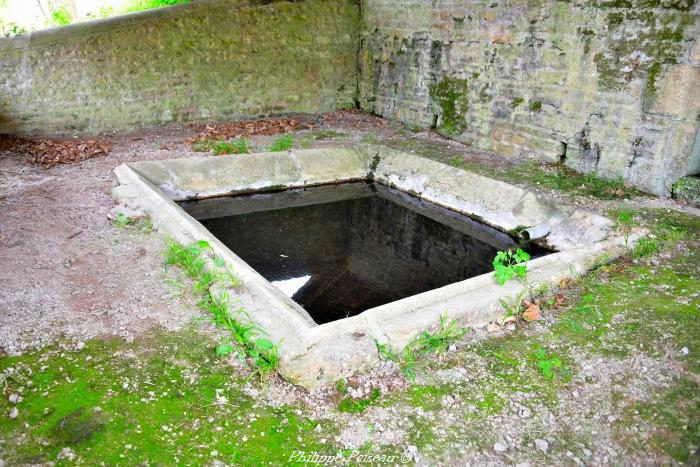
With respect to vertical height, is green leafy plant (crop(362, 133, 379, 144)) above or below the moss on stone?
below

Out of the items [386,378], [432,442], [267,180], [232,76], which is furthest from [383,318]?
[232,76]

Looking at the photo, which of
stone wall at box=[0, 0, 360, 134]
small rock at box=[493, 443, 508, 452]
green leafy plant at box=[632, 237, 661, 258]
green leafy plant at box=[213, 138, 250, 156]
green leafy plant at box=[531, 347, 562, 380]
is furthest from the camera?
stone wall at box=[0, 0, 360, 134]

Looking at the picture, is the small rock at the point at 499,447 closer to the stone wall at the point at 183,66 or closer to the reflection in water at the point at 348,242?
the reflection in water at the point at 348,242

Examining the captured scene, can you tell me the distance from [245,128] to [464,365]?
5869 mm

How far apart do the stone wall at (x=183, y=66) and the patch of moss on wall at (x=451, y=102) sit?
210cm

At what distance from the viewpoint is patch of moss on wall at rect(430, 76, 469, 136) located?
24.4ft

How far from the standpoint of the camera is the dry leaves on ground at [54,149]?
6164 mm

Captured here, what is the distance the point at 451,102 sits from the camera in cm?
762

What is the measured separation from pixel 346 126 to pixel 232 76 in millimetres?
1939

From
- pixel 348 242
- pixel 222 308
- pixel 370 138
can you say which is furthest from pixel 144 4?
pixel 222 308

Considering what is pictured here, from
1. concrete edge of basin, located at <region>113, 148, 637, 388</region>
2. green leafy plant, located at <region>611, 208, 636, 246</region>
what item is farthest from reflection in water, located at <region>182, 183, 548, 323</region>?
green leafy plant, located at <region>611, 208, 636, 246</region>

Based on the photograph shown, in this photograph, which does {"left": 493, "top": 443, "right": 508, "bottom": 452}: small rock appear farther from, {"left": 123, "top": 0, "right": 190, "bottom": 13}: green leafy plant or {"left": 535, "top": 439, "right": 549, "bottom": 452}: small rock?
{"left": 123, "top": 0, "right": 190, "bottom": 13}: green leafy plant

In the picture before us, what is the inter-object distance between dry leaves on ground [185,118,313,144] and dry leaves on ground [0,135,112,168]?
1155mm

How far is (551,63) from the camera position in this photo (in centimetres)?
614
